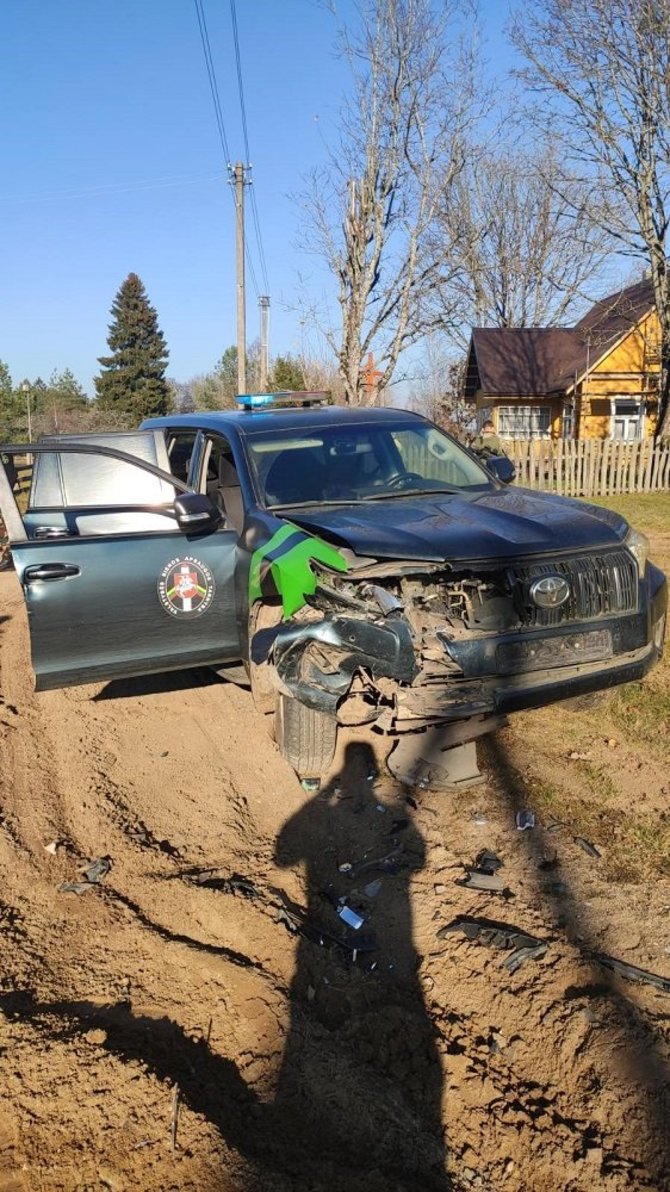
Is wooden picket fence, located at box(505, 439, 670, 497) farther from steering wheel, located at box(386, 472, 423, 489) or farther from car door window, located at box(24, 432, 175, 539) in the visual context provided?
car door window, located at box(24, 432, 175, 539)

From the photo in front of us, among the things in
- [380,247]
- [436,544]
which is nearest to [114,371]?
[380,247]

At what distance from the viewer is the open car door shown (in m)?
4.11

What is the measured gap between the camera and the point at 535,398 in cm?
3328

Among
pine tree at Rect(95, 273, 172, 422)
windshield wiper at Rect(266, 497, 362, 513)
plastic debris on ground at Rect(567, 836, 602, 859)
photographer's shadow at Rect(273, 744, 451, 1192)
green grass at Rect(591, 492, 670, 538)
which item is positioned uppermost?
pine tree at Rect(95, 273, 172, 422)

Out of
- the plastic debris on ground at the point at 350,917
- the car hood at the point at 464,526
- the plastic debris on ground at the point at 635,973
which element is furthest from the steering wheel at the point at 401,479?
the plastic debris on ground at the point at 635,973

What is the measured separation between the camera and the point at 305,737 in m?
3.82

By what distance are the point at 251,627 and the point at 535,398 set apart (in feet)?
104

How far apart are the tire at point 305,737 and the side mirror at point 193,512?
106 centimetres

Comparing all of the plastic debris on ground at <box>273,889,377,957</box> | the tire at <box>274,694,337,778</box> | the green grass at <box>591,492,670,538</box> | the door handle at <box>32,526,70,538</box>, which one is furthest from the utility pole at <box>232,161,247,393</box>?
the plastic debris on ground at <box>273,889,377,957</box>

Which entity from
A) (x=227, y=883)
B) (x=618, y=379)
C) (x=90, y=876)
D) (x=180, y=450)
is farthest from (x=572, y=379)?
(x=90, y=876)

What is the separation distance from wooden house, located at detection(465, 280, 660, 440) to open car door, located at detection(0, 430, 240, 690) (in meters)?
26.9

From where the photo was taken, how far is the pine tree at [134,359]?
57406mm

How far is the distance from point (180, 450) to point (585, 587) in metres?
3.35

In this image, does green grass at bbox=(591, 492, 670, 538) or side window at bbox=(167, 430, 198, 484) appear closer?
side window at bbox=(167, 430, 198, 484)
